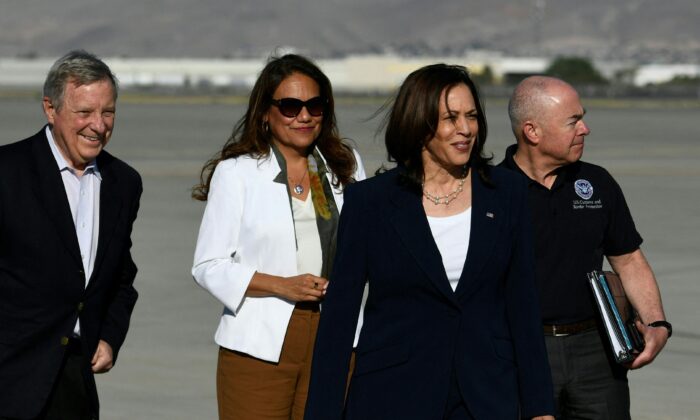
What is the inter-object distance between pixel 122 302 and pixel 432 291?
54.8 inches

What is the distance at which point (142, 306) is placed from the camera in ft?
39.7

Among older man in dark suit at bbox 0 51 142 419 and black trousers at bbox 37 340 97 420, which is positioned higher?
older man in dark suit at bbox 0 51 142 419

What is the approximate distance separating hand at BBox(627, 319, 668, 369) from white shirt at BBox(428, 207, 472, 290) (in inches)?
57.2

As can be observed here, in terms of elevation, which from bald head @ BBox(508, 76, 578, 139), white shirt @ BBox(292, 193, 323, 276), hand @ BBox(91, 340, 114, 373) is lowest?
hand @ BBox(91, 340, 114, 373)

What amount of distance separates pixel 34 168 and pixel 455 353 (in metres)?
1.56

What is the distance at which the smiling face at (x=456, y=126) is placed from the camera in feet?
13.7

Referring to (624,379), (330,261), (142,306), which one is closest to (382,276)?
(330,261)

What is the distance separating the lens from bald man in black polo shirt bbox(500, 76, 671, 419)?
5.38 metres

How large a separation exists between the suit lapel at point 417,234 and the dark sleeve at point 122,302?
3.57 ft

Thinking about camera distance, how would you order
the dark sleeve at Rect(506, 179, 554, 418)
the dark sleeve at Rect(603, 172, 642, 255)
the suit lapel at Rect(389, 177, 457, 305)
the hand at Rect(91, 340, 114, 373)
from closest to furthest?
1. the suit lapel at Rect(389, 177, 457, 305)
2. the dark sleeve at Rect(506, 179, 554, 418)
3. the hand at Rect(91, 340, 114, 373)
4. the dark sleeve at Rect(603, 172, 642, 255)

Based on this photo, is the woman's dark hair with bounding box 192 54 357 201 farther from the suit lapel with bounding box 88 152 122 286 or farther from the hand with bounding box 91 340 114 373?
the hand with bounding box 91 340 114 373

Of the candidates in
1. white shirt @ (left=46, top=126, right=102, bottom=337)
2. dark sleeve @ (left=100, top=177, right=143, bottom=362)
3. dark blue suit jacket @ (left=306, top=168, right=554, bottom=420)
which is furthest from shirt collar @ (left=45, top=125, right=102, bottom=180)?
dark blue suit jacket @ (left=306, top=168, right=554, bottom=420)

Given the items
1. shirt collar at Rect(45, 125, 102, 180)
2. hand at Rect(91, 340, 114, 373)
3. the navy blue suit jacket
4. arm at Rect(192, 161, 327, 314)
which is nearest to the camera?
the navy blue suit jacket

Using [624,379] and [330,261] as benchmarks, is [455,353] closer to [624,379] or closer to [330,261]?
[330,261]
